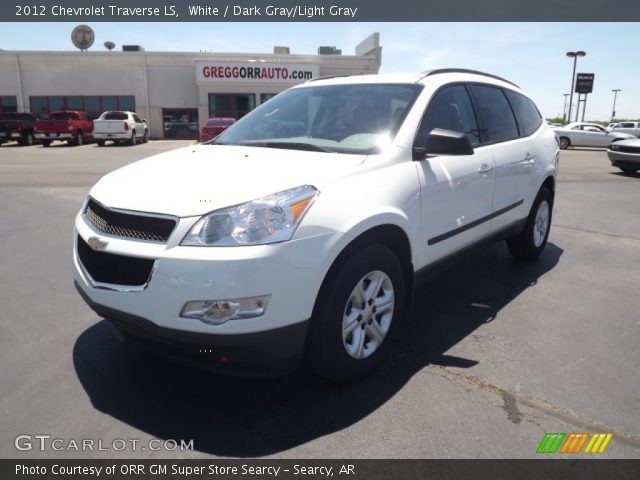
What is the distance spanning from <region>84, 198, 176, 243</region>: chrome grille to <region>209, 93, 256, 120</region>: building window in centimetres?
3261

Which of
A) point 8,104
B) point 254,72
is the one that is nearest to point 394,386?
point 254,72

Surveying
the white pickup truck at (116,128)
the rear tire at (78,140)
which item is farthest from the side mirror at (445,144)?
the rear tire at (78,140)

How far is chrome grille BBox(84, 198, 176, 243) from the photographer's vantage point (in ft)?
8.46

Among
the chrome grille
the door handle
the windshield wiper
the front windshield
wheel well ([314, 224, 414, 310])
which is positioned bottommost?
wheel well ([314, 224, 414, 310])

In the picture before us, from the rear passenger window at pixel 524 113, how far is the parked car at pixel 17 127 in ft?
87.4

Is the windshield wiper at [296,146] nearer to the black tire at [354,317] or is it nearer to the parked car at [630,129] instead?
the black tire at [354,317]

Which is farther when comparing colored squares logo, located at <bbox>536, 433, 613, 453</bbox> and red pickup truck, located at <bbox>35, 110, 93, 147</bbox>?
red pickup truck, located at <bbox>35, 110, 93, 147</bbox>

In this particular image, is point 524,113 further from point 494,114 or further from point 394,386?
point 394,386

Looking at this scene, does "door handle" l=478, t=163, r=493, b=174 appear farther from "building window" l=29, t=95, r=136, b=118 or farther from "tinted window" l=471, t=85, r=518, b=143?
"building window" l=29, t=95, r=136, b=118

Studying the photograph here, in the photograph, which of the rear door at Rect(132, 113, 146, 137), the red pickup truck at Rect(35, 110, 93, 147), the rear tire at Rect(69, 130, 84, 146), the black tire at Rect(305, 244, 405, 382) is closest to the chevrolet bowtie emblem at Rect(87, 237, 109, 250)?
the black tire at Rect(305, 244, 405, 382)

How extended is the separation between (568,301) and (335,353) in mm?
2728

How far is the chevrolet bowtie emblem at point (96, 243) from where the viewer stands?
275 centimetres

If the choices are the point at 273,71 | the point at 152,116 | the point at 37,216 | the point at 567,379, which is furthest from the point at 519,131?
the point at 152,116

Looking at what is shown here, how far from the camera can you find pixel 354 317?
9.75 feet
